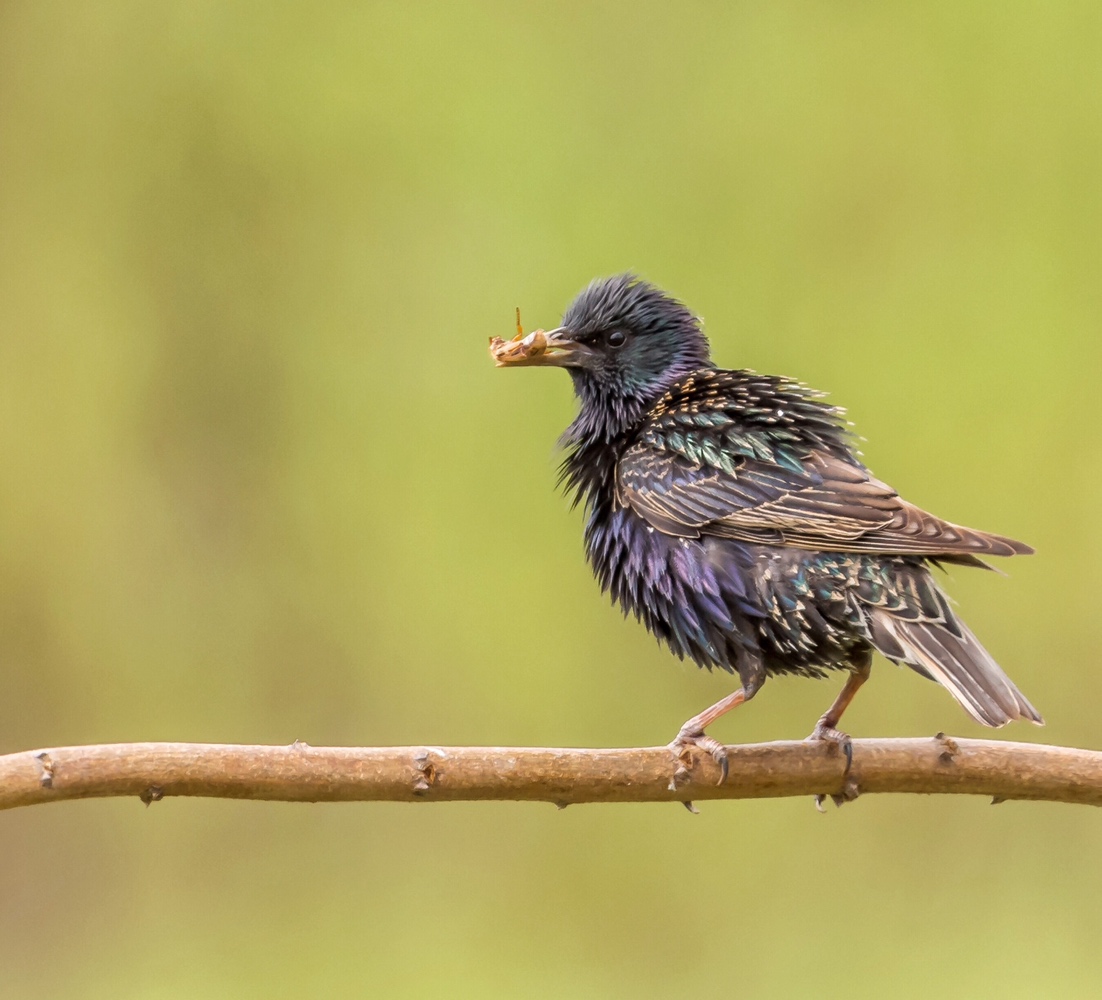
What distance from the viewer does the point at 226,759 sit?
226cm

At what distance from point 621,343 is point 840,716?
3.74 ft

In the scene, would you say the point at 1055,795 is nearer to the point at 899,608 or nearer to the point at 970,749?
the point at 970,749

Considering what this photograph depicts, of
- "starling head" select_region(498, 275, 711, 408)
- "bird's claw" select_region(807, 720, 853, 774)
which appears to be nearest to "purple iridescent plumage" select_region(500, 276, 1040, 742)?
"starling head" select_region(498, 275, 711, 408)

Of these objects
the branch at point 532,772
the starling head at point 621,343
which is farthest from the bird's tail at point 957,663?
the starling head at point 621,343

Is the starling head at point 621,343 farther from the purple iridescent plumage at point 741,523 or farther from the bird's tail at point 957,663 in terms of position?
the bird's tail at point 957,663

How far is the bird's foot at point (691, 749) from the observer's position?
263 centimetres

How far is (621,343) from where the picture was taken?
354 centimetres

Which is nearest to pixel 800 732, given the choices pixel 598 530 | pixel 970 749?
pixel 598 530

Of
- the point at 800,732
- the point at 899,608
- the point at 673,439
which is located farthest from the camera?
the point at 800,732

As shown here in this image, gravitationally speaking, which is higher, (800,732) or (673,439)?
(673,439)

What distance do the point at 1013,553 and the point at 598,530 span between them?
1.13 m

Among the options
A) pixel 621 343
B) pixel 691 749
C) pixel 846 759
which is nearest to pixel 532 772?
pixel 691 749

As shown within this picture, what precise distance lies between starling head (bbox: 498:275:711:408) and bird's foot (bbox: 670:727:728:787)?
99 centimetres

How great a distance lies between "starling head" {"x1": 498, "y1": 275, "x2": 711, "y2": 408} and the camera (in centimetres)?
350
